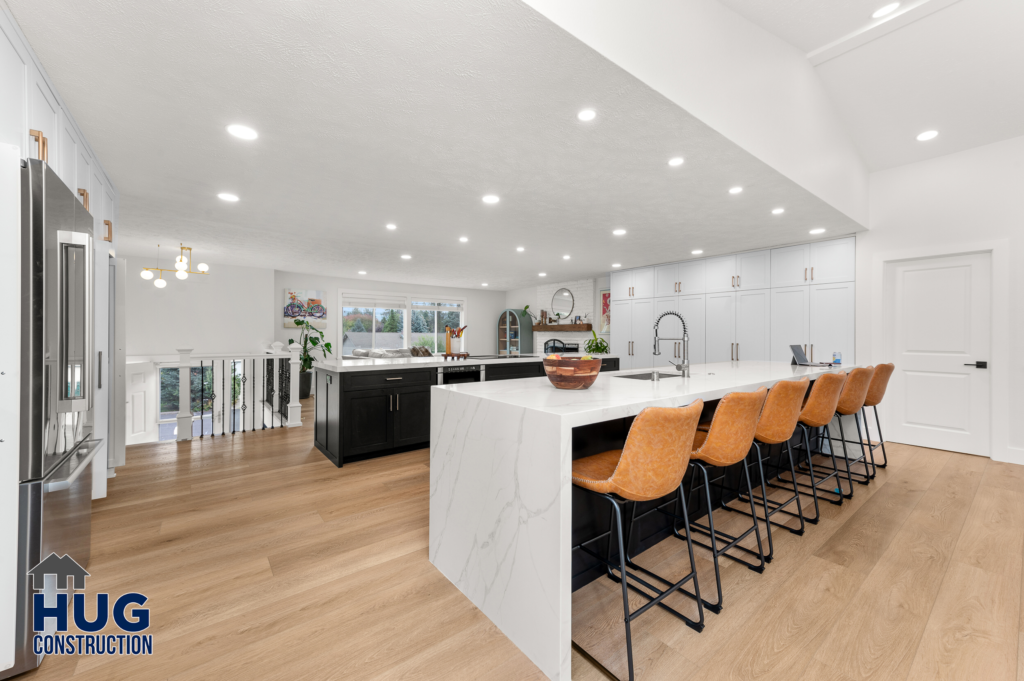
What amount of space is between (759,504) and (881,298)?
121 inches

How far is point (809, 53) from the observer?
10.6 ft

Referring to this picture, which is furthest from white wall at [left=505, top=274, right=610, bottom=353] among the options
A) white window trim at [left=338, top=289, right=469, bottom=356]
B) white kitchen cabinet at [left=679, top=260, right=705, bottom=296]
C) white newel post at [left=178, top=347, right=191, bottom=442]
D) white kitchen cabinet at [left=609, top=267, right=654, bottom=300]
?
white newel post at [left=178, top=347, right=191, bottom=442]

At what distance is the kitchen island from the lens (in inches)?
148

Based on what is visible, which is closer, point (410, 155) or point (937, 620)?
point (937, 620)

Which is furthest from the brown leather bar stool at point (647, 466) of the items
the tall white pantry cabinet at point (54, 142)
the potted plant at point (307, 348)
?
Answer: the potted plant at point (307, 348)

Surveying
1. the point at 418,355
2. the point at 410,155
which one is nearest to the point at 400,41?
the point at 410,155

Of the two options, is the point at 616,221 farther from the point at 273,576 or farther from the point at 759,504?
the point at 273,576

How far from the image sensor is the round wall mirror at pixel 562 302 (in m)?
8.74

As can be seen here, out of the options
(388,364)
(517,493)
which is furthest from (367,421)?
(517,493)

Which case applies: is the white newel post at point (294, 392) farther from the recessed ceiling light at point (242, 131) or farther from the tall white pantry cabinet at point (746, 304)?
the tall white pantry cabinet at point (746, 304)

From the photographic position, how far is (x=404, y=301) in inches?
359

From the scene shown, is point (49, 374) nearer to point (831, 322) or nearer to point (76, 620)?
point (76, 620)

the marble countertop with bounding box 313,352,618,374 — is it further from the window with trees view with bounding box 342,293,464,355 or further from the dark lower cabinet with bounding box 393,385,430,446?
the window with trees view with bounding box 342,293,464,355

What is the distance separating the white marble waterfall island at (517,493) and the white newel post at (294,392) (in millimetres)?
3632
